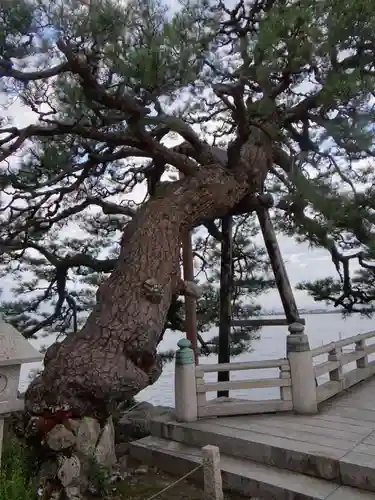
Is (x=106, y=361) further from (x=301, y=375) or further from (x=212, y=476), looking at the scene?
(x=301, y=375)

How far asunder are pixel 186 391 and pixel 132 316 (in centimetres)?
108

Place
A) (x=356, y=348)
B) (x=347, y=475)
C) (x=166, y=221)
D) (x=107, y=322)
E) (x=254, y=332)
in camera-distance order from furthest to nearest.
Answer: (x=254, y=332) < (x=356, y=348) < (x=166, y=221) < (x=107, y=322) < (x=347, y=475)

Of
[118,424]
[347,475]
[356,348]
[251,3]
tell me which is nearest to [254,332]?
[356,348]

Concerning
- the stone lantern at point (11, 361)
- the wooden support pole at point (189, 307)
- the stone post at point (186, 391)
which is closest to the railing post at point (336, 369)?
the wooden support pole at point (189, 307)

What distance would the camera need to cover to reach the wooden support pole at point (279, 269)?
510 cm

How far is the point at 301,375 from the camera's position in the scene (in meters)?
3.66

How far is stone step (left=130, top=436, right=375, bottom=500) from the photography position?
2459 millimetres

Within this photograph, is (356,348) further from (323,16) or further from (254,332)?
(323,16)

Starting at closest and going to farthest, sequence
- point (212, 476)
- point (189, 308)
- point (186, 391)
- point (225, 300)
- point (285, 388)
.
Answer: point (212, 476) < point (186, 391) < point (285, 388) < point (189, 308) < point (225, 300)

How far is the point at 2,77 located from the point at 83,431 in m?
2.33

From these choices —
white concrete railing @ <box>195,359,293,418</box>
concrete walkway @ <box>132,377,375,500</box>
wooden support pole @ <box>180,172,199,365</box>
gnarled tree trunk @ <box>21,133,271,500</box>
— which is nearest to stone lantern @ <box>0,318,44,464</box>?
gnarled tree trunk @ <box>21,133,271,500</box>

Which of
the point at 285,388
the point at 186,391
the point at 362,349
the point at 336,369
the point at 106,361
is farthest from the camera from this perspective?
the point at 362,349

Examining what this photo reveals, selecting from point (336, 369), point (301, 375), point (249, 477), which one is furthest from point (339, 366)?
point (249, 477)

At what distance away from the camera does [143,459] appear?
337 cm
